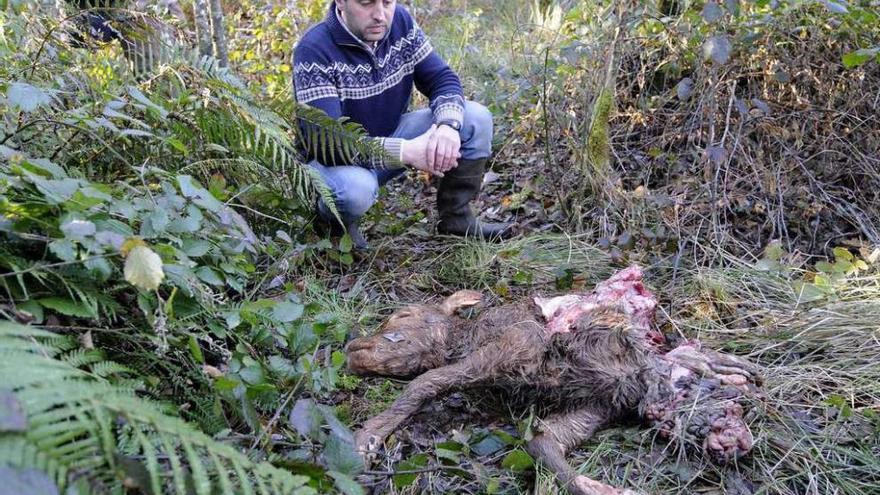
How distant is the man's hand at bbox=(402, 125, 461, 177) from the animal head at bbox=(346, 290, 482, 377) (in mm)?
985

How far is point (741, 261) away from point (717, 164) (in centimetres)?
52

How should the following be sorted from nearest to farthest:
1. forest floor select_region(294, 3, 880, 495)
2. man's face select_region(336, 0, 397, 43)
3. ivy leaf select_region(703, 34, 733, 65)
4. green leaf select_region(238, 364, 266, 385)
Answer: green leaf select_region(238, 364, 266, 385), forest floor select_region(294, 3, 880, 495), ivy leaf select_region(703, 34, 733, 65), man's face select_region(336, 0, 397, 43)

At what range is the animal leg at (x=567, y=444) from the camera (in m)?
1.87

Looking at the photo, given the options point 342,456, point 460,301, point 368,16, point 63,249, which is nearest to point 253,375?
point 342,456

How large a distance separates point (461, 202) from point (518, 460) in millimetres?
1949

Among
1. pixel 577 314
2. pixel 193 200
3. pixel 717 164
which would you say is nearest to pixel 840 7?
pixel 717 164

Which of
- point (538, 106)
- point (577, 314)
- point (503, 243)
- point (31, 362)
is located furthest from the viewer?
point (538, 106)

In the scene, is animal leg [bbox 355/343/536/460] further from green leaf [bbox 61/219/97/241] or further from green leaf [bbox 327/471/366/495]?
green leaf [bbox 61/219/97/241]

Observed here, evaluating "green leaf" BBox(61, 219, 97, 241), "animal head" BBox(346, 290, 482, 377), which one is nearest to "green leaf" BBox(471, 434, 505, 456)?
"animal head" BBox(346, 290, 482, 377)

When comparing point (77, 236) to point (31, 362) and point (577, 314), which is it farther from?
point (577, 314)

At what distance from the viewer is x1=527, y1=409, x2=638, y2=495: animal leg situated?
187 cm

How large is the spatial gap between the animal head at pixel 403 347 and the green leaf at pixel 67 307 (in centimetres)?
101

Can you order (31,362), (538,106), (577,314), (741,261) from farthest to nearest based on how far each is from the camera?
1. (538,106)
2. (741,261)
3. (577,314)
4. (31,362)

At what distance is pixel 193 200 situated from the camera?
1.98m
